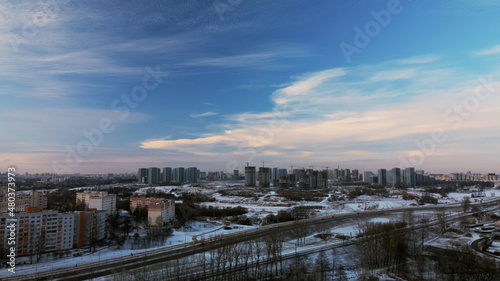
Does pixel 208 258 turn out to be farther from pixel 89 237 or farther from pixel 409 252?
pixel 409 252

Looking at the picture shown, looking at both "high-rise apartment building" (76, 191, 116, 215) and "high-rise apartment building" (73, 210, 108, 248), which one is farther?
"high-rise apartment building" (76, 191, 116, 215)

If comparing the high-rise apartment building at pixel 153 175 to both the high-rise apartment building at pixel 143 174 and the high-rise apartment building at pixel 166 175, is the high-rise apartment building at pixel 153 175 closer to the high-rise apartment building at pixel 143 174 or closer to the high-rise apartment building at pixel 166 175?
the high-rise apartment building at pixel 143 174

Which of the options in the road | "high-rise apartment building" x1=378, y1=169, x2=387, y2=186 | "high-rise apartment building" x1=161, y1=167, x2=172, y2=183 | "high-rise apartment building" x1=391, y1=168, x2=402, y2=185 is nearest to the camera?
the road

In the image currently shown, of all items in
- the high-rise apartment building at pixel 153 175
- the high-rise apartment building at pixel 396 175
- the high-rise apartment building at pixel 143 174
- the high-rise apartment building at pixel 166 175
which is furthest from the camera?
the high-rise apartment building at pixel 166 175

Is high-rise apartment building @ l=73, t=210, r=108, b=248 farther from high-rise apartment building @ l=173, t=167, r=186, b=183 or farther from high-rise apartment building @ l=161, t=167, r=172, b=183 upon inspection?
high-rise apartment building @ l=173, t=167, r=186, b=183

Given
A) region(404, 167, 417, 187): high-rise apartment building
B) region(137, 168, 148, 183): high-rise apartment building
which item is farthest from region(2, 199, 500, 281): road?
region(137, 168, 148, 183): high-rise apartment building

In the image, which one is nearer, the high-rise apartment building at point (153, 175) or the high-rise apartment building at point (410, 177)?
the high-rise apartment building at point (410, 177)

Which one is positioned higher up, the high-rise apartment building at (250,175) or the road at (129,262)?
the high-rise apartment building at (250,175)

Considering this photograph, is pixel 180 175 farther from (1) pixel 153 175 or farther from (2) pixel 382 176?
(2) pixel 382 176

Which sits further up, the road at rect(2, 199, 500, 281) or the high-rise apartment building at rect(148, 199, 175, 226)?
the high-rise apartment building at rect(148, 199, 175, 226)

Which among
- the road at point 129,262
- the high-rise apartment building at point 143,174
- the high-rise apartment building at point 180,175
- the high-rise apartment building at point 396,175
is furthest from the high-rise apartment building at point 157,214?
the high-rise apartment building at point 180,175

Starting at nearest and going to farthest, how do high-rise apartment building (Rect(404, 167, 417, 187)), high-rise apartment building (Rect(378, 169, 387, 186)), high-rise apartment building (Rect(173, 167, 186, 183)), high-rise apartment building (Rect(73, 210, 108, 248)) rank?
1. high-rise apartment building (Rect(73, 210, 108, 248))
2. high-rise apartment building (Rect(404, 167, 417, 187))
3. high-rise apartment building (Rect(378, 169, 387, 186))
4. high-rise apartment building (Rect(173, 167, 186, 183))

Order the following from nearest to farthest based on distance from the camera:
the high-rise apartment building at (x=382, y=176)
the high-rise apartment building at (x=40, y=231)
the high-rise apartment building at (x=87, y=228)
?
the high-rise apartment building at (x=40, y=231), the high-rise apartment building at (x=87, y=228), the high-rise apartment building at (x=382, y=176)
